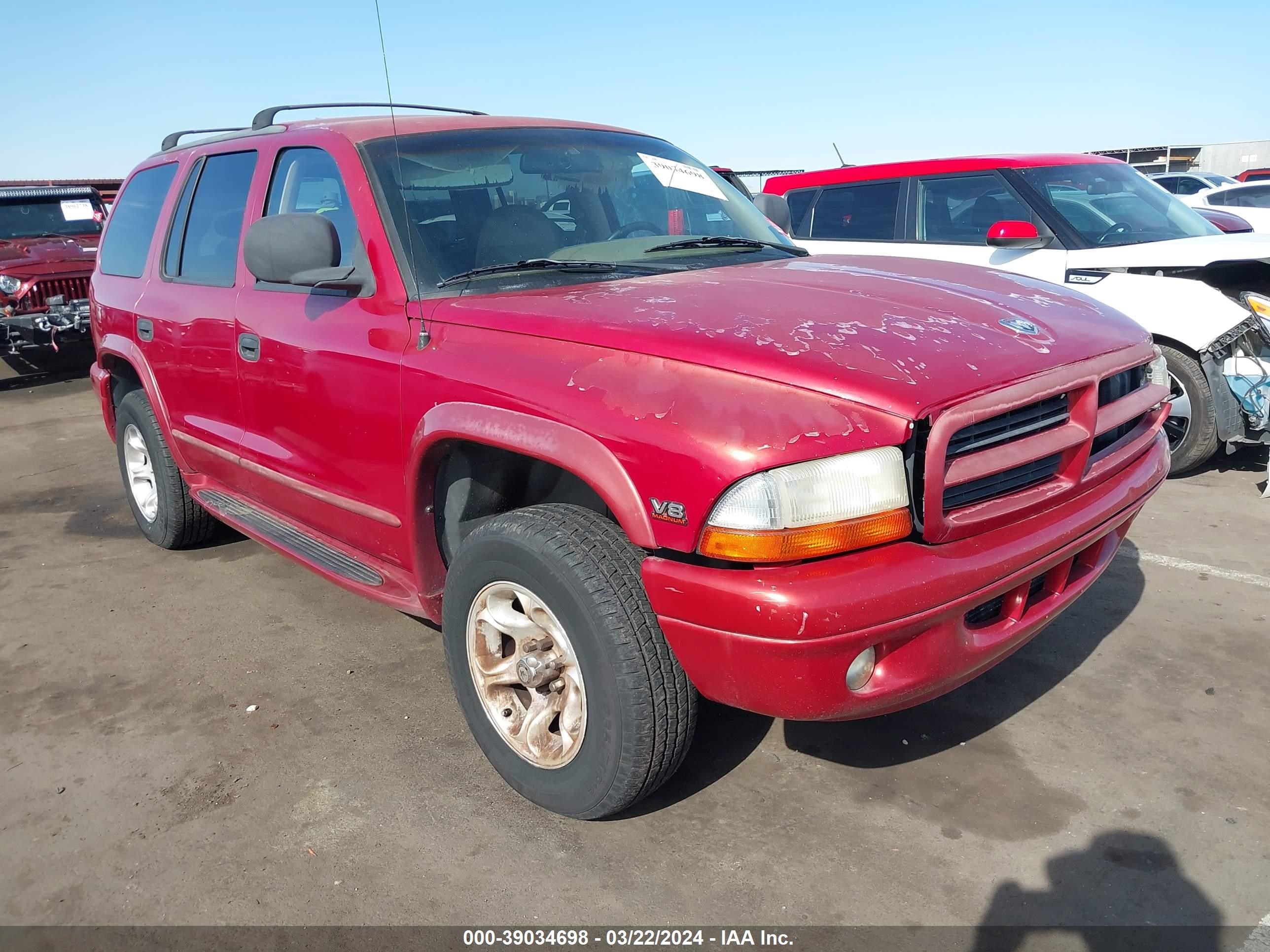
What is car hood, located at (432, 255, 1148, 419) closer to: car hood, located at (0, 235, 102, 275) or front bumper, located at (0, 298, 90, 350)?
front bumper, located at (0, 298, 90, 350)

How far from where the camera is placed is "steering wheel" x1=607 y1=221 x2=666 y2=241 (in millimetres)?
3145

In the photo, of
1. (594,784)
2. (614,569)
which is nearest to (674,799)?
(594,784)

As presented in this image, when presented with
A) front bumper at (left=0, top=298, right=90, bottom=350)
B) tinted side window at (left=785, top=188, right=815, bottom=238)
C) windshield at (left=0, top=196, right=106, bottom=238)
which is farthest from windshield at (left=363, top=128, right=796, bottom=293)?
windshield at (left=0, top=196, right=106, bottom=238)

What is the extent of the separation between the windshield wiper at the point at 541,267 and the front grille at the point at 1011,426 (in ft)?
3.77

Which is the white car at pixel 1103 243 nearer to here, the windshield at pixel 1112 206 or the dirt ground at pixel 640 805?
the windshield at pixel 1112 206

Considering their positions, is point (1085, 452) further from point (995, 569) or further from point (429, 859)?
point (429, 859)

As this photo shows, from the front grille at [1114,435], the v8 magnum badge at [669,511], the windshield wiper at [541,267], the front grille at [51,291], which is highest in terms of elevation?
the windshield wiper at [541,267]

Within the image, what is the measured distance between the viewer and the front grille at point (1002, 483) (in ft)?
7.02

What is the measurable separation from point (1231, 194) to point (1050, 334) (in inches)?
548

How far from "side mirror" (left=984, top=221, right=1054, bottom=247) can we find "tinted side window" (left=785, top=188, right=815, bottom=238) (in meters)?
1.60

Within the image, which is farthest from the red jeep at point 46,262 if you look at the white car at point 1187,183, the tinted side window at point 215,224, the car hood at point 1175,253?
the white car at point 1187,183

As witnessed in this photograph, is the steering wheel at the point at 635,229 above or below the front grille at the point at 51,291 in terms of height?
above

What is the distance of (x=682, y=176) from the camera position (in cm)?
355

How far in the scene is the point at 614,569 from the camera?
2.20 metres
